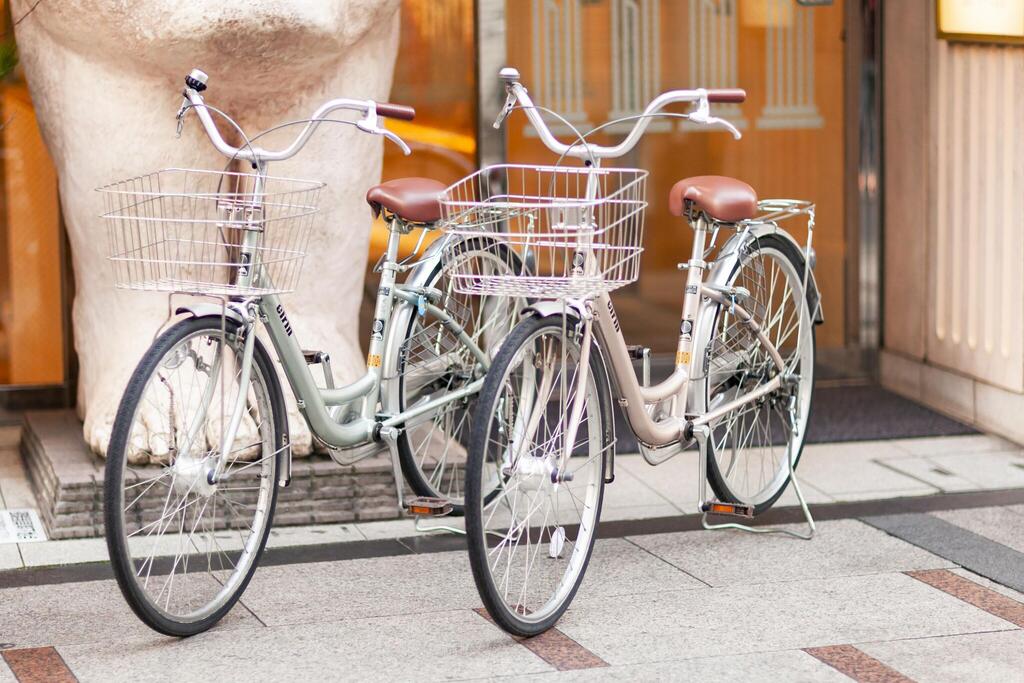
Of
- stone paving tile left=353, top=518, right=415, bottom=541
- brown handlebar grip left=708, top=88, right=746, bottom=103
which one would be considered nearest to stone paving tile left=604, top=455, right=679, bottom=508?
stone paving tile left=353, top=518, right=415, bottom=541

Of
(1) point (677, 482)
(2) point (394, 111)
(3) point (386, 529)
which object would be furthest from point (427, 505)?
(1) point (677, 482)

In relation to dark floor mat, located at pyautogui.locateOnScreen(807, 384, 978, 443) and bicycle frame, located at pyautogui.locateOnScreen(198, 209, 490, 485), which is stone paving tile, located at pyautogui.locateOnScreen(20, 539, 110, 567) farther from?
dark floor mat, located at pyautogui.locateOnScreen(807, 384, 978, 443)

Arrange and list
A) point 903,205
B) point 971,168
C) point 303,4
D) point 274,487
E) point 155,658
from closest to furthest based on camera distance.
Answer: point 155,658 < point 274,487 < point 303,4 < point 971,168 < point 903,205

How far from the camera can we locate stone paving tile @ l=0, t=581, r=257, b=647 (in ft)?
12.2

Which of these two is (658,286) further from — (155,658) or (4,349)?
(155,658)

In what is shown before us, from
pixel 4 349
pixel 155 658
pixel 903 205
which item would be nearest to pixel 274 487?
pixel 155 658

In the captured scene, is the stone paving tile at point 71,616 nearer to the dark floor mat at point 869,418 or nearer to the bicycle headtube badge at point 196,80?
the bicycle headtube badge at point 196,80

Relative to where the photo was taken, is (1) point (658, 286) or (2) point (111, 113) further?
(1) point (658, 286)

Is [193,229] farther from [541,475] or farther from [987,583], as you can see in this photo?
[987,583]

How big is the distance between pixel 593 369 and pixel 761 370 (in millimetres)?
976

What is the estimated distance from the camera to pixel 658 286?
6.54 metres

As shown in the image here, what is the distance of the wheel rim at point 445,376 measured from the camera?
14.3ft

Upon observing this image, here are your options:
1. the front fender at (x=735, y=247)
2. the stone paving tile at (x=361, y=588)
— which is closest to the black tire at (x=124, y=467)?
the stone paving tile at (x=361, y=588)

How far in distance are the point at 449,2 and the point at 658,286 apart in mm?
1458
